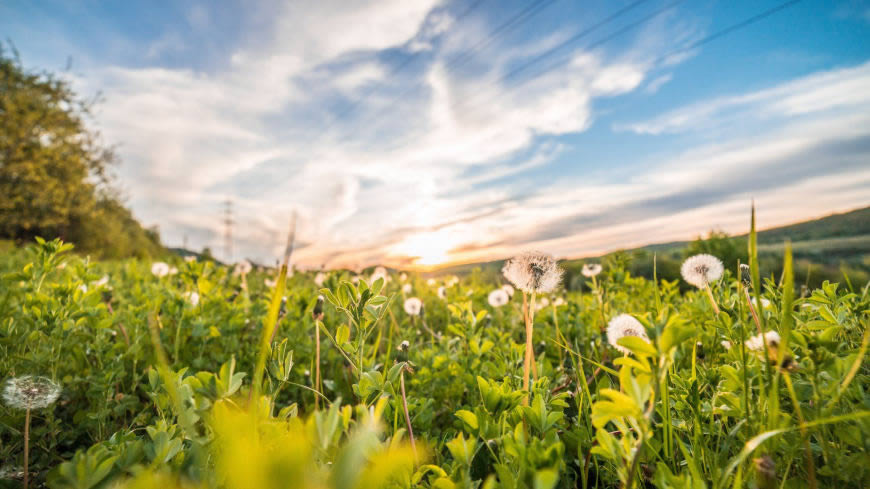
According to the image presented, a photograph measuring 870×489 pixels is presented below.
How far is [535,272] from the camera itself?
5.77 ft

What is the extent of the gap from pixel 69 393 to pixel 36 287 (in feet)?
1.90

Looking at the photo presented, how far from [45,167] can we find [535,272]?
4056cm

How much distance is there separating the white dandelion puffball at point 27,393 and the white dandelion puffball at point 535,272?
181 centimetres

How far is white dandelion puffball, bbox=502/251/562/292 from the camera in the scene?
5.75ft

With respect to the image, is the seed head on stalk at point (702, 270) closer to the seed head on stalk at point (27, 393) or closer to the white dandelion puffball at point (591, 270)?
the white dandelion puffball at point (591, 270)

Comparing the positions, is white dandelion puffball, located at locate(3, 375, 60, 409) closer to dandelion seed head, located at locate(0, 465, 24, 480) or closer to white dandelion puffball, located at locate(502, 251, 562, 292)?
dandelion seed head, located at locate(0, 465, 24, 480)

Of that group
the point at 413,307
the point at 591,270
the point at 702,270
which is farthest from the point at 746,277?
the point at 413,307

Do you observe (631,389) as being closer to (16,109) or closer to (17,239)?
(16,109)

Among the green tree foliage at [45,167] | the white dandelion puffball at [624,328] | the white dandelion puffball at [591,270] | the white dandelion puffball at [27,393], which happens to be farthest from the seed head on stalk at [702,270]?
the green tree foliage at [45,167]

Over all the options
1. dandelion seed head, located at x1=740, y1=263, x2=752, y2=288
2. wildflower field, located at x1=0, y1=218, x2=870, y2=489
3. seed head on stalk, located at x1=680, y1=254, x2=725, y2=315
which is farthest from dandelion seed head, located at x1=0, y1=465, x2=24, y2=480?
seed head on stalk, located at x1=680, y1=254, x2=725, y2=315

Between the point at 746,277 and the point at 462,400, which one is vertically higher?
the point at 746,277

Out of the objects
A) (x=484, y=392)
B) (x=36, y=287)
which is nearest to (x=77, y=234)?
(x=36, y=287)

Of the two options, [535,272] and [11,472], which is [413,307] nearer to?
[535,272]

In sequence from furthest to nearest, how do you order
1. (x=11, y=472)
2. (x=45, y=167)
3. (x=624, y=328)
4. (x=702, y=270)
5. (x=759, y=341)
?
1. (x=45, y=167)
2. (x=702, y=270)
3. (x=624, y=328)
4. (x=11, y=472)
5. (x=759, y=341)
